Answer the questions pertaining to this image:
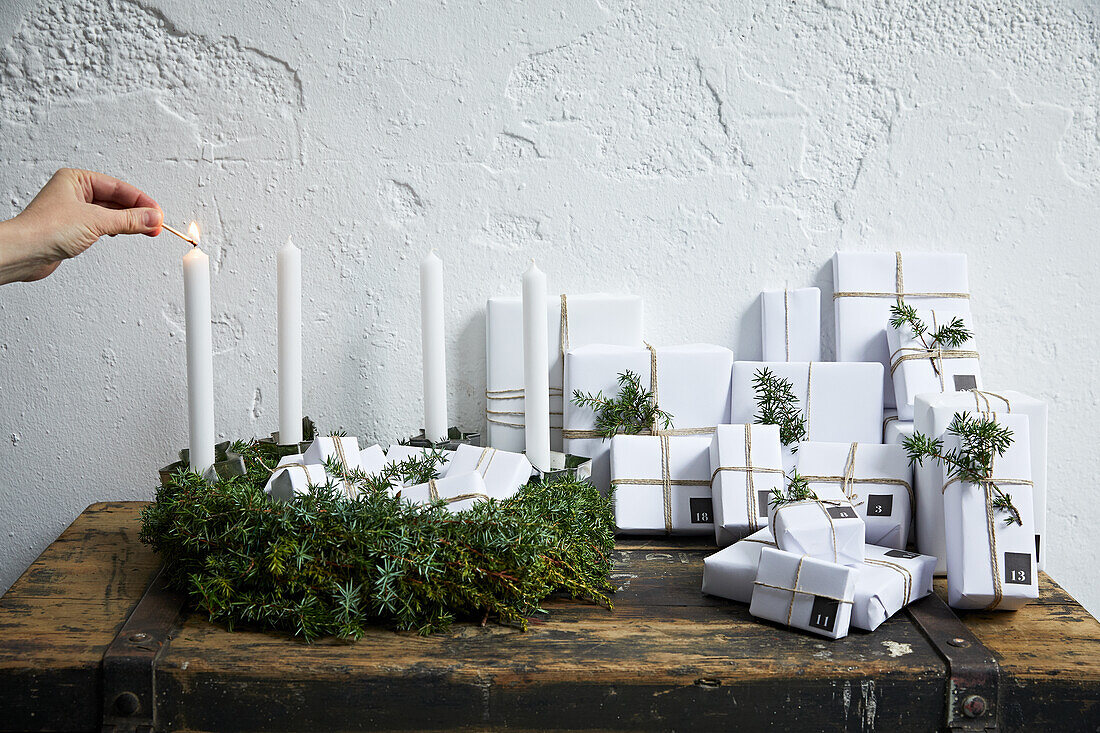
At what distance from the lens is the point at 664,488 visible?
1026 millimetres

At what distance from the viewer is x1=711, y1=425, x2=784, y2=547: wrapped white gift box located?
96cm

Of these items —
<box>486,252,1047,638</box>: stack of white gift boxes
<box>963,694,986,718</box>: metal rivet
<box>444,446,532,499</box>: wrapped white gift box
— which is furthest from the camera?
<box>444,446,532,499</box>: wrapped white gift box

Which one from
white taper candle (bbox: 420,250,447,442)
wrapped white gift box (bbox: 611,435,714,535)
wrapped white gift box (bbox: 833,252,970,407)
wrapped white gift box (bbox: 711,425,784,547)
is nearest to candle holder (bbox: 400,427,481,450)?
white taper candle (bbox: 420,250,447,442)

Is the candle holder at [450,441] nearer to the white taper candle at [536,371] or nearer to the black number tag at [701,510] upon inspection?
the white taper candle at [536,371]

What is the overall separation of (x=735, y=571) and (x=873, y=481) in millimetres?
242

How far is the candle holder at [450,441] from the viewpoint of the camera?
1.06 meters

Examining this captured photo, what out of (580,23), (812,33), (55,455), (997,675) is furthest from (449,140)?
(997,675)

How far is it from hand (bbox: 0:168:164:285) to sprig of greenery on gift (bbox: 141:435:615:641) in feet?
1.09

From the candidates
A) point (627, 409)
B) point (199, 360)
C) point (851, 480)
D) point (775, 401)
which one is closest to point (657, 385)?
point (627, 409)

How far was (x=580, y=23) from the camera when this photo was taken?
3.78ft

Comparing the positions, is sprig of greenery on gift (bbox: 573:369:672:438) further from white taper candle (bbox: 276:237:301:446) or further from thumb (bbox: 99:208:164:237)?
thumb (bbox: 99:208:164:237)

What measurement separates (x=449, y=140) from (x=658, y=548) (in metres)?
0.66

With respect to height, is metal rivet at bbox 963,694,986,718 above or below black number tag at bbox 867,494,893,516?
below

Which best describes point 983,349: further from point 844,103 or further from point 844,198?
point 844,103
